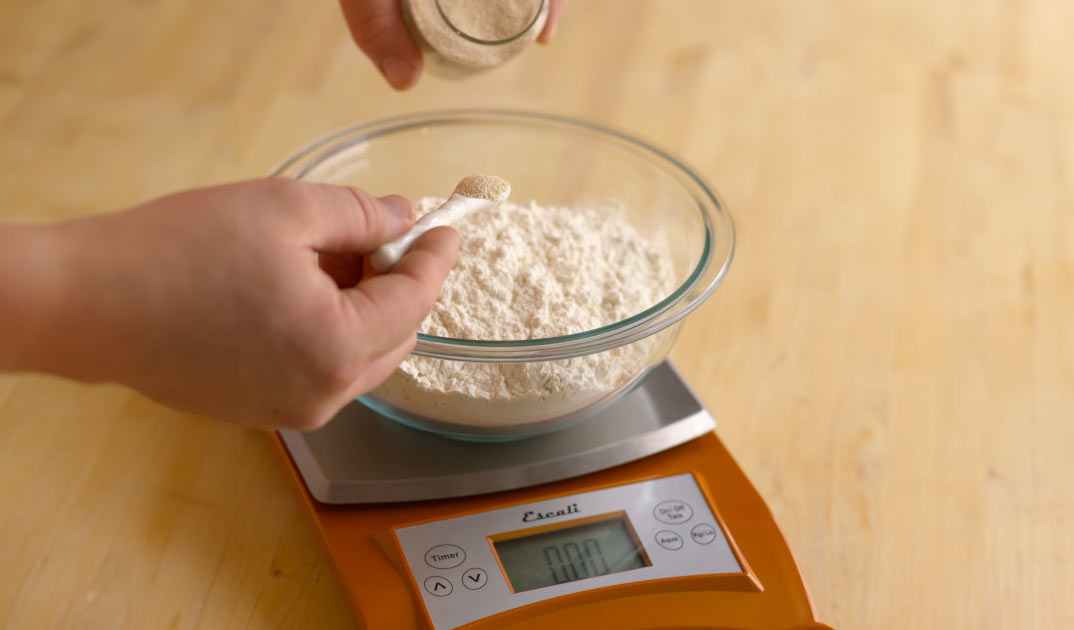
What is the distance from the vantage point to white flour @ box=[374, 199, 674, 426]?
729 millimetres

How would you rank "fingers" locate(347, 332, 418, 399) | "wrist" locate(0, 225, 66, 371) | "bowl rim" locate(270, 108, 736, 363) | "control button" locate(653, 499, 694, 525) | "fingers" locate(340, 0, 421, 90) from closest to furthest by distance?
"wrist" locate(0, 225, 66, 371) → "fingers" locate(347, 332, 418, 399) → "bowl rim" locate(270, 108, 736, 363) → "control button" locate(653, 499, 694, 525) → "fingers" locate(340, 0, 421, 90)

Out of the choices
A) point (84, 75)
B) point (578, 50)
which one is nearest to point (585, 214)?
point (578, 50)

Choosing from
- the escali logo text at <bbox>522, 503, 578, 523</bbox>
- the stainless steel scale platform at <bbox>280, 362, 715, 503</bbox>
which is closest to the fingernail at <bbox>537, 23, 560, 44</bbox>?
the stainless steel scale platform at <bbox>280, 362, 715, 503</bbox>

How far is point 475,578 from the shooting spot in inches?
28.3

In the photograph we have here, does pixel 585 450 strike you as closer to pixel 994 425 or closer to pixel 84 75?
pixel 994 425

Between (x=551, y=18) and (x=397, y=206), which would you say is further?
(x=551, y=18)

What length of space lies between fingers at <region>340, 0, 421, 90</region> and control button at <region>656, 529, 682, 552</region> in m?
0.53

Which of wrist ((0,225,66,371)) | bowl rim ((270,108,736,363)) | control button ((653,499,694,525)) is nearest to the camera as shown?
wrist ((0,225,66,371))

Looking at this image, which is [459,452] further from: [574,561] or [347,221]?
[347,221]

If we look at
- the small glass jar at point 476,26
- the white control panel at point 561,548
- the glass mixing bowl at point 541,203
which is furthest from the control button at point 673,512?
the small glass jar at point 476,26

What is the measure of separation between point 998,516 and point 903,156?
0.64 m

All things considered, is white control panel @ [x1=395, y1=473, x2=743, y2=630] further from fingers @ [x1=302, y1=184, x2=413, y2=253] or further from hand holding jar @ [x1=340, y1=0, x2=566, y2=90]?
hand holding jar @ [x1=340, y1=0, x2=566, y2=90]

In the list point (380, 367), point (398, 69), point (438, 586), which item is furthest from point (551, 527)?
point (398, 69)

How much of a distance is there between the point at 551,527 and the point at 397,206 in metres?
0.32
